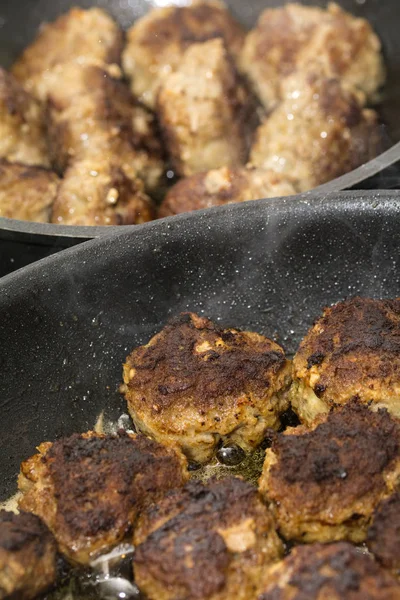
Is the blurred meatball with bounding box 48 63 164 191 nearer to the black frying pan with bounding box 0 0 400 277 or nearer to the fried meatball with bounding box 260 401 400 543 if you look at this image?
the black frying pan with bounding box 0 0 400 277

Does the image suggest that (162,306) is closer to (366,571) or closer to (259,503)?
(259,503)

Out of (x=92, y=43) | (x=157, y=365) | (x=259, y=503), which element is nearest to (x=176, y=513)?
(x=259, y=503)

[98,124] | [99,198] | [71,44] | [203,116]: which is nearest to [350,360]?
[99,198]

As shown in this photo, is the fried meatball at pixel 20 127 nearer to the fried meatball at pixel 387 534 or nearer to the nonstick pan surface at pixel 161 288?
the nonstick pan surface at pixel 161 288

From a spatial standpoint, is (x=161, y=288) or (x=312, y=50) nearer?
(x=161, y=288)

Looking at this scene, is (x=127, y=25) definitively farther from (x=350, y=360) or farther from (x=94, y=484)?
(x=94, y=484)

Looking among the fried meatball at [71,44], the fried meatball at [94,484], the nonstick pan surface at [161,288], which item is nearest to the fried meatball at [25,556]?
the fried meatball at [94,484]
